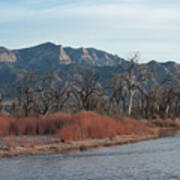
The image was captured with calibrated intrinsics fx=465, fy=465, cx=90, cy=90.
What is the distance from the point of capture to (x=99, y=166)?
26031 millimetres

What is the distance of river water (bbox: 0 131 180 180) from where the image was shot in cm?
2277

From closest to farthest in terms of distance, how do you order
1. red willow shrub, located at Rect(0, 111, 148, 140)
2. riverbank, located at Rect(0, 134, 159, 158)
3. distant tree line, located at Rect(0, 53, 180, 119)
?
riverbank, located at Rect(0, 134, 159, 158) → red willow shrub, located at Rect(0, 111, 148, 140) → distant tree line, located at Rect(0, 53, 180, 119)

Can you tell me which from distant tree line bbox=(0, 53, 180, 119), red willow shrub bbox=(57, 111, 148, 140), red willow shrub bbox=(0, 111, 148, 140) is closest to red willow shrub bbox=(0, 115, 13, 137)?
red willow shrub bbox=(0, 111, 148, 140)

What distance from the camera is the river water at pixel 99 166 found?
22.8 meters

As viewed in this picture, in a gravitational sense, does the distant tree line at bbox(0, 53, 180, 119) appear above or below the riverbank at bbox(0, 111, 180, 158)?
above

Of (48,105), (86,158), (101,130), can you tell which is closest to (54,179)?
(86,158)

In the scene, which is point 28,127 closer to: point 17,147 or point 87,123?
point 87,123

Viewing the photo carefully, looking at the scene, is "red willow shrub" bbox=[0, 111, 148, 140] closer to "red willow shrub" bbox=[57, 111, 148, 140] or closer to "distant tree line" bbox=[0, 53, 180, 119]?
"red willow shrub" bbox=[57, 111, 148, 140]

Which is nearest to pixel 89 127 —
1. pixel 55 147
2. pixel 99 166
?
pixel 55 147

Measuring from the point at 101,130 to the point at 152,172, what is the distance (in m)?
19.4

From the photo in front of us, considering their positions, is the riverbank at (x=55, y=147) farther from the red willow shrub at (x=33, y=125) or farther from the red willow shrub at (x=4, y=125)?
the red willow shrub at (x=4, y=125)

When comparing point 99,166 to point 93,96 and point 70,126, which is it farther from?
point 93,96

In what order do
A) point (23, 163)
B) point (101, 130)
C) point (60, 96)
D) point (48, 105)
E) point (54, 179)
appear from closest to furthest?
1. point (54, 179)
2. point (23, 163)
3. point (101, 130)
4. point (48, 105)
5. point (60, 96)

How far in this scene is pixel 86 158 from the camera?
29797 mm
